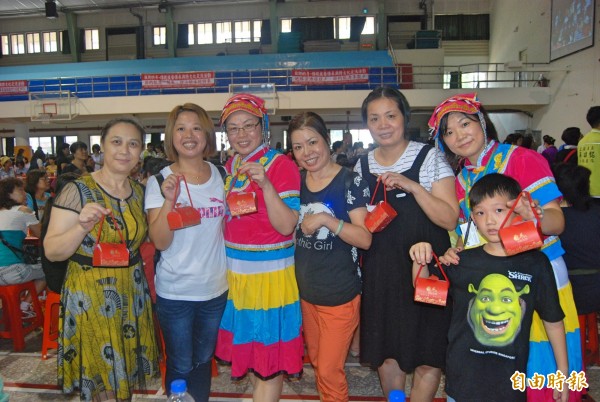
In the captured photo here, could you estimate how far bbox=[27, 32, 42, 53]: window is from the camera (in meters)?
22.1

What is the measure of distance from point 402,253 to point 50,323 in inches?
114

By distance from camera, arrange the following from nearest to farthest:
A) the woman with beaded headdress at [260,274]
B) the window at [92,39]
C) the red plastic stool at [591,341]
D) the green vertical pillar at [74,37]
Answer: the woman with beaded headdress at [260,274] → the red plastic stool at [591,341] → the green vertical pillar at [74,37] → the window at [92,39]

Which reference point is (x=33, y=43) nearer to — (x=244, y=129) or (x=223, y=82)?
(x=223, y=82)

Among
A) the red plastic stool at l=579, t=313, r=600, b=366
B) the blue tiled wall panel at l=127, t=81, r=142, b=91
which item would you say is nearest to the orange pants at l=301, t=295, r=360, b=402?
the red plastic stool at l=579, t=313, r=600, b=366

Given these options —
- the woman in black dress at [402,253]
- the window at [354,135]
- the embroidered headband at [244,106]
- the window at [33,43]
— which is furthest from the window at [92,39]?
the woman in black dress at [402,253]

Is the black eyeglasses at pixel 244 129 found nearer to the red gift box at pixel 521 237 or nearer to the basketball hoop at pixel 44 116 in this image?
the red gift box at pixel 521 237

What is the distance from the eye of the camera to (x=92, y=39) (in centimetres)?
2173

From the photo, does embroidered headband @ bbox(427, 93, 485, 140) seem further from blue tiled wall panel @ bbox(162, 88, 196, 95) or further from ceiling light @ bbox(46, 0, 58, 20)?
ceiling light @ bbox(46, 0, 58, 20)

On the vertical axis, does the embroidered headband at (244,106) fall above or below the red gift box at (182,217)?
above

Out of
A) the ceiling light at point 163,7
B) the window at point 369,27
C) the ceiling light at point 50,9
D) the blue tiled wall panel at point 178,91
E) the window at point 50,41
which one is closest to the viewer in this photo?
the blue tiled wall panel at point 178,91

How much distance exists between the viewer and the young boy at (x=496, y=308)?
1.63m

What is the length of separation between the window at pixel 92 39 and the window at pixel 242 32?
708 cm

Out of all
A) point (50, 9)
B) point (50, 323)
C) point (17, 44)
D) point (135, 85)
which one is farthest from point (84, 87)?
point (50, 323)

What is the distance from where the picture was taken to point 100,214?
1.80 metres
